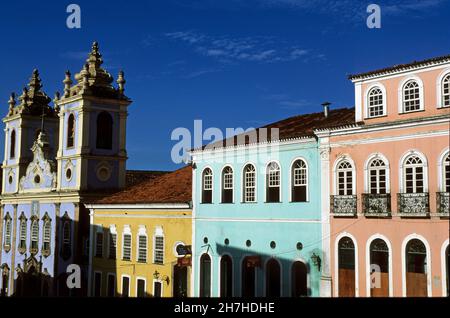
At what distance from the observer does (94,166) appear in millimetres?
39906

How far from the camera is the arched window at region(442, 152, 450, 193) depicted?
20.2m

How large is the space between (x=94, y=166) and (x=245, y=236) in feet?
53.2

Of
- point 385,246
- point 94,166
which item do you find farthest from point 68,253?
point 385,246

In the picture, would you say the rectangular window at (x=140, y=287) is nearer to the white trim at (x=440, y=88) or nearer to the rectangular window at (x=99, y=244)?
the rectangular window at (x=99, y=244)

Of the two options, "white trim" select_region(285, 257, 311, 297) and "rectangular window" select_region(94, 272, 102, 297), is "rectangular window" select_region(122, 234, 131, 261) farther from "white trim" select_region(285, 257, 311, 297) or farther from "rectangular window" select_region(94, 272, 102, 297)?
"white trim" select_region(285, 257, 311, 297)

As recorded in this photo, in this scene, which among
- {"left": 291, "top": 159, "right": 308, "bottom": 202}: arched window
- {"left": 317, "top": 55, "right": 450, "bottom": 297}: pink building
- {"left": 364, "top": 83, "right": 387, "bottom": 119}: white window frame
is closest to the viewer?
{"left": 317, "top": 55, "right": 450, "bottom": 297}: pink building

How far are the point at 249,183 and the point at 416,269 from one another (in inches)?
337

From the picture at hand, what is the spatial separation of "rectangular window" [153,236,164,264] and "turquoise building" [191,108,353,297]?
289 cm

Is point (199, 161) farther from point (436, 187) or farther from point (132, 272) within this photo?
point (436, 187)

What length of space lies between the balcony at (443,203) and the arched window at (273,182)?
7266 mm

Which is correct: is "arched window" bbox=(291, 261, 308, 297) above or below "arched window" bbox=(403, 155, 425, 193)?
below

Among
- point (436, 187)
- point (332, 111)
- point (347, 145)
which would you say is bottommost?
point (436, 187)

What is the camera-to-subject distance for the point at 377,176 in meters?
22.2

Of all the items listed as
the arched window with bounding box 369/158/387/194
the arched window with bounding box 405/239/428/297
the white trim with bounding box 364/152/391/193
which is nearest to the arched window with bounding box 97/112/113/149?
the white trim with bounding box 364/152/391/193
